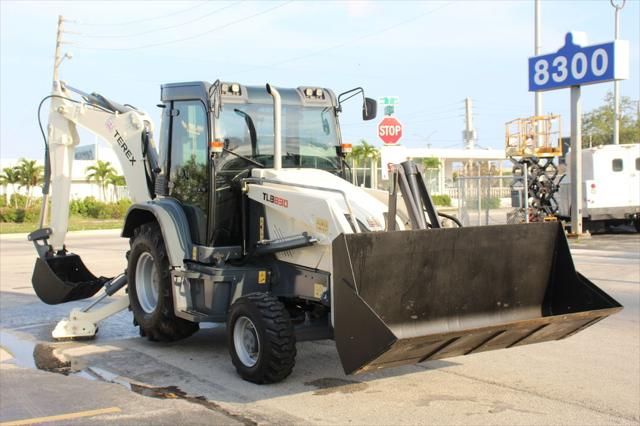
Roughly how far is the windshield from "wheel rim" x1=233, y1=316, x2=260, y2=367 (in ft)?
5.80

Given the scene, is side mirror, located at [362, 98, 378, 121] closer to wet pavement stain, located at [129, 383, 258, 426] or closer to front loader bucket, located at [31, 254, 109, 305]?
wet pavement stain, located at [129, 383, 258, 426]

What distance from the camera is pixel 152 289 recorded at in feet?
27.8

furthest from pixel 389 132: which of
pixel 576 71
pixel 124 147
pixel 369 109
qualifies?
pixel 576 71

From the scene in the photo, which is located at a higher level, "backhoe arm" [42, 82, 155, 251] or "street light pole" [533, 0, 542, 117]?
"street light pole" [533, 0, 542, 117]

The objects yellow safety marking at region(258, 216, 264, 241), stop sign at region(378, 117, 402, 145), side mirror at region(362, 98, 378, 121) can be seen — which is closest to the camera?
Result: yellow safety marking at region(258, 216, 264, 241)

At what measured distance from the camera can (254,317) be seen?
6.29 m

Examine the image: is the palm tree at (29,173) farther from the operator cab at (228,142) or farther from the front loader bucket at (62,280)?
the operator cab at (228,142)

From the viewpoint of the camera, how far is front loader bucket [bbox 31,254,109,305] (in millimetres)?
9500

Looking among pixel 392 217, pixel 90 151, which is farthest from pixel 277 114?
pixel 90 151

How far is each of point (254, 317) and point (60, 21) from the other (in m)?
38.1

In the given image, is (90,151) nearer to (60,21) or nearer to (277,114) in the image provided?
(60,21)

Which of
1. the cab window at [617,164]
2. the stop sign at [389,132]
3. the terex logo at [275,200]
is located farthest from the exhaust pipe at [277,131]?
the cab window at [617,164]

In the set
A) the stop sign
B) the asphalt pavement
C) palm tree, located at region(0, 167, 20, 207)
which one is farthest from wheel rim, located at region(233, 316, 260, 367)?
palm tree, located at region(0, 167, 20, 207)

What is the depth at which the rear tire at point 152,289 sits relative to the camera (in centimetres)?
781
